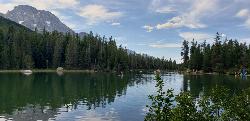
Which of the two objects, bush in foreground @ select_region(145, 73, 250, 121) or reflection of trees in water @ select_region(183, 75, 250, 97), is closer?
bush in foreground @ select_region(145, 73, 250, 121)

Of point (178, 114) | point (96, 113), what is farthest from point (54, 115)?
point (178, 114)

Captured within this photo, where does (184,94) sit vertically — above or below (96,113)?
above

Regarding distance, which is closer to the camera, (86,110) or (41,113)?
(41,113)

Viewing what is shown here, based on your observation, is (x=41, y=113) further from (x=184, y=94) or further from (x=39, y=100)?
(x=184, y=94)

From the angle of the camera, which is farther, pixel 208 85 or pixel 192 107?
pixel 208 85

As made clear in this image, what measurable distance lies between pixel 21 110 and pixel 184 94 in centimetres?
4879

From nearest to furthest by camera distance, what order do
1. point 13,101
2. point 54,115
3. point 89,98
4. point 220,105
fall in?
point 220,105 < point 54,115 < point 13,101 < point 89,98

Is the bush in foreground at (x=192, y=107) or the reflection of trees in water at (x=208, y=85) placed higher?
the bush in foreground at (x=192, y=107)

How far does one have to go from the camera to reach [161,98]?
749 inches

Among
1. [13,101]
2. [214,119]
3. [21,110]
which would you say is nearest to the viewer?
[214,119]

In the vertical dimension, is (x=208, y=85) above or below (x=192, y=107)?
below

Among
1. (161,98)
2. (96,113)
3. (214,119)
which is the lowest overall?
(96,113)

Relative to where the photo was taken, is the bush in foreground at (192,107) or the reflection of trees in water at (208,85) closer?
the bush in foreground at (192,107)

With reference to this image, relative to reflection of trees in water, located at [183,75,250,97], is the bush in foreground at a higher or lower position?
higher
